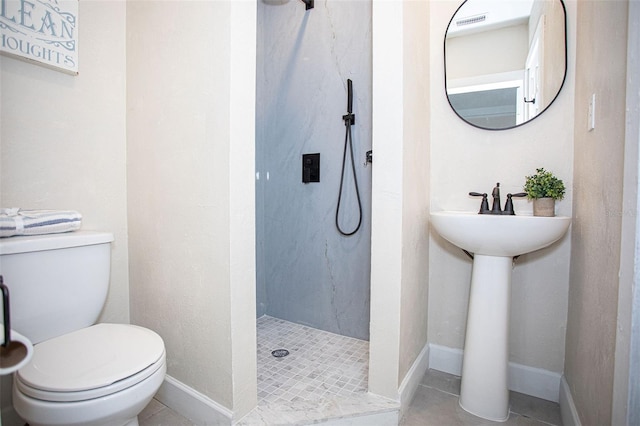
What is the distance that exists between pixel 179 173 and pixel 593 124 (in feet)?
5.31

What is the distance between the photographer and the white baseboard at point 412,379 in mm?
1439

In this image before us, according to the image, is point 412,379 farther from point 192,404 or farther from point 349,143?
point 349,143

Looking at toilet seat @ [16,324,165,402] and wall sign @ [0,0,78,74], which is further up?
wall sign @ [0,0,78,74]

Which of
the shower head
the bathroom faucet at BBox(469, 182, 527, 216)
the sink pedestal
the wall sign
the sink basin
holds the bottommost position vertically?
the sink pedestal

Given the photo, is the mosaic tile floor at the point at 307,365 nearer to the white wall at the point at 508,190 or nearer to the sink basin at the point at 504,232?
the white wall at the point at 508,190

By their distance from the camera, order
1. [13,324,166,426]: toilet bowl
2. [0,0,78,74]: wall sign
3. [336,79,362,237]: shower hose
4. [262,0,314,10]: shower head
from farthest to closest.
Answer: [262,0,314,10]: shower head
[336,79,362,237]: shower hose
[0,0,78,74]: wall sign
[13,324,166,426]: toilet bowl

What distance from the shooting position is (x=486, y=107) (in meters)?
1.67

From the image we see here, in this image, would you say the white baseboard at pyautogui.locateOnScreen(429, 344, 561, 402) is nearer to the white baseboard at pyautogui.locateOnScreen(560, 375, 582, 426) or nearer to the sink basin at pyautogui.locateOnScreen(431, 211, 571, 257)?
the white baseboard at pyautogui.locateOnScreen(560, 375, 582, 426)

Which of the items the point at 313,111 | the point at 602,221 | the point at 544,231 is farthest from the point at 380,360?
the point at 313,111

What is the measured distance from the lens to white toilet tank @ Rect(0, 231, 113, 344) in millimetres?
1059

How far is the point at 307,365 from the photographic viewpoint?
1768 millimetres

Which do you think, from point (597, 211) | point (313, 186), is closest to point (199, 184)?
point (313, 186)

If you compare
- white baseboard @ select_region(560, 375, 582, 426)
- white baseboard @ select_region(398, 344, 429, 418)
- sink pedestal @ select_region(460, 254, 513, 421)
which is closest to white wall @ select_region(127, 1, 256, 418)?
white baseboard @ select_region(398, 344, 429, 418)

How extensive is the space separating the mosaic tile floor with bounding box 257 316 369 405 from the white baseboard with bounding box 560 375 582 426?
2.72ft
